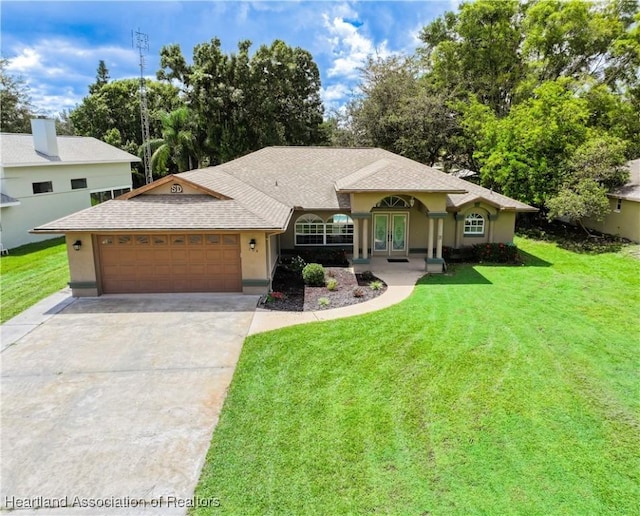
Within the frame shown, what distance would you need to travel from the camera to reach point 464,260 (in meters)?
19.3

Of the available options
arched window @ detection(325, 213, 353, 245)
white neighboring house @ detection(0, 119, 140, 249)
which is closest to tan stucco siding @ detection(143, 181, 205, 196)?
arched window @ detection(325, 213, 353, 245)

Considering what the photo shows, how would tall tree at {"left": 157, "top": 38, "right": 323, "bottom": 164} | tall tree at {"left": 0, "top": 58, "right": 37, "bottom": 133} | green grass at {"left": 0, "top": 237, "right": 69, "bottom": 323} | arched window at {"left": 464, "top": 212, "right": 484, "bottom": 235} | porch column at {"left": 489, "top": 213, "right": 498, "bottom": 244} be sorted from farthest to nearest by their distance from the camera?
tall tree at {"left": 0, "top": 58, "right": 37, "bottom": 133}, tall tree at {"left": 157, "top": 38, "right": 323, "bottom": 164}, arched window at {"left": 464, "top": 212, "right": 484, "bottom": 235}, porch column at {"left": 489, "top": 213, "right": 498, "bottom": 244}, green grass at {"left": 0, "top": 237, "right": 69, "bottom": 323}

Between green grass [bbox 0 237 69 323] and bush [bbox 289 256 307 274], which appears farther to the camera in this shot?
bush [bbox 289 256 307 274]

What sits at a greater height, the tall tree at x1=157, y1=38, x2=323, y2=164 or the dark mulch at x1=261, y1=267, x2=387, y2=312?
the tall tree at x1=157, y1=38, x2=323, y2=164

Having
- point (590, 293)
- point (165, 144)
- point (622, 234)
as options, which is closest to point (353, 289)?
point (590, 293)

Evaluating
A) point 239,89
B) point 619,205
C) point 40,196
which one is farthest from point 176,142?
point 619,205

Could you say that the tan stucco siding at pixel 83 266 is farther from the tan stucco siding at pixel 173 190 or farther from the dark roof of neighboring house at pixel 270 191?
the tan stucco siding at pixel 173 190

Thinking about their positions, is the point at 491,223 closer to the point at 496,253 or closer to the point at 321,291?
the point at 496,253

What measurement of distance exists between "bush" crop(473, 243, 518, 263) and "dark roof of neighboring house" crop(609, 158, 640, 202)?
6909 mm

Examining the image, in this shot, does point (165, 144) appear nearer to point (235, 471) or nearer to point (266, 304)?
point (266, 304)

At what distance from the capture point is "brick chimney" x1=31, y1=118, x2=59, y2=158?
25312mm

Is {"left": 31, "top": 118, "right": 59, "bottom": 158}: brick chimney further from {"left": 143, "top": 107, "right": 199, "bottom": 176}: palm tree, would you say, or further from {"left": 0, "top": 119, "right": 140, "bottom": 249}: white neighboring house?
{"left": 143, "top": 107, "right": 199, "bottom": 176}: palm tree

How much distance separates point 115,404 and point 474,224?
661 inches

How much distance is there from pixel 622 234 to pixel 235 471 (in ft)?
75.3
